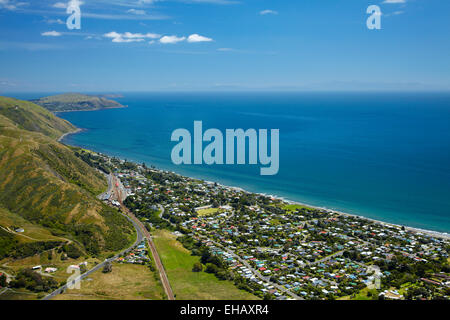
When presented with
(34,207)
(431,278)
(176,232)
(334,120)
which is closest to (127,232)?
(176,232)

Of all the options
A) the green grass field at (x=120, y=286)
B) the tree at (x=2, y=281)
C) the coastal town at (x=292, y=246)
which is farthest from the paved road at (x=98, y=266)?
the tree at (x=2, y=281)

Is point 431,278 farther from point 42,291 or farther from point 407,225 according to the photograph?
point 42,291

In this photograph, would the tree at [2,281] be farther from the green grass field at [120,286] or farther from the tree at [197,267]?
the tree at [197,267]

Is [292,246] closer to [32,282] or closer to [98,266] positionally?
[98,266]

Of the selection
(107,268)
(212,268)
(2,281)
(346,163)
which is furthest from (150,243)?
(346,163)

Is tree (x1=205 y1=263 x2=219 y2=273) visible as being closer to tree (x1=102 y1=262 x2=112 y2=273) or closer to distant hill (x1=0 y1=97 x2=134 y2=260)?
tree (x1=102 y1=262 x2=112 y2=273)

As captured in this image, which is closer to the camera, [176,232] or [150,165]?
[176,232]
